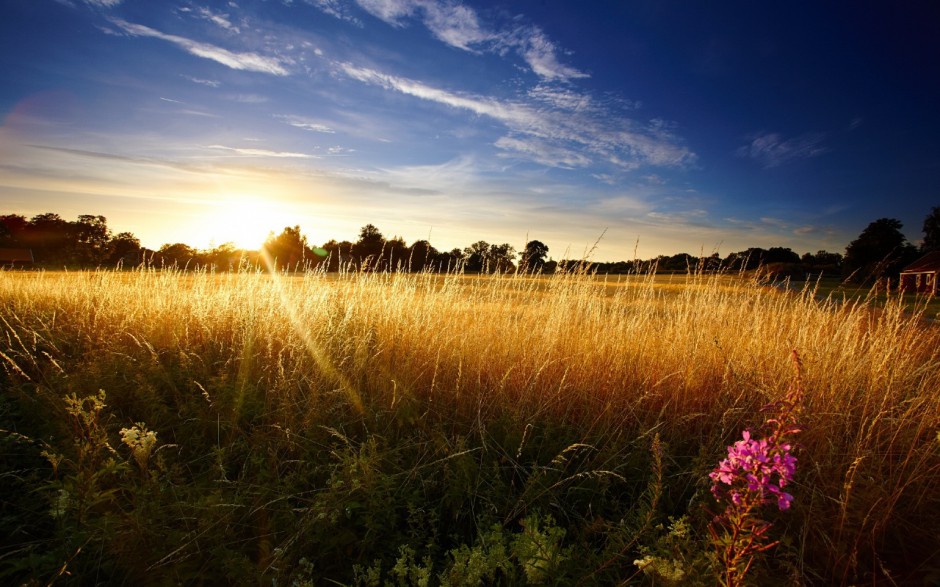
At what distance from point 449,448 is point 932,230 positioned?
3014 inches

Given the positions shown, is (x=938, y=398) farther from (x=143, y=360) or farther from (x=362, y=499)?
(x=143, y=360)

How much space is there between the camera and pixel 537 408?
365cm

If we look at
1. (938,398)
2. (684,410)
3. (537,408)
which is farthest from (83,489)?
(938,398)

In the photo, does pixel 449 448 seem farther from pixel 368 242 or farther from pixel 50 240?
pixel 50 240

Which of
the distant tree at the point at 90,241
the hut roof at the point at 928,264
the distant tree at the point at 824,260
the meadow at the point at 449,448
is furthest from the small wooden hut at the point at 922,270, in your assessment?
the distant tree at the point at 90,241

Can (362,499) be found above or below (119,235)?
below

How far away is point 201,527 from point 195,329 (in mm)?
3856

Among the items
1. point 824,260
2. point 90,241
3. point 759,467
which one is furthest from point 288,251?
point 824,260

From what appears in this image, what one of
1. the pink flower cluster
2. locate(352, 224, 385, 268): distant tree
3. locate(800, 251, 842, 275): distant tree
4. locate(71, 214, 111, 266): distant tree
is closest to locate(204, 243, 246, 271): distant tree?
the pink flower cluster

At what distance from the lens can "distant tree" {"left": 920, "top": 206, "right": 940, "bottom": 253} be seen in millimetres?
50656

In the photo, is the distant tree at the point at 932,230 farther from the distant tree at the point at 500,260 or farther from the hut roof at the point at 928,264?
the distant tree at the point at 500,260

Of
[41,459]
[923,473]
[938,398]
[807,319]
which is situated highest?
[807,319]

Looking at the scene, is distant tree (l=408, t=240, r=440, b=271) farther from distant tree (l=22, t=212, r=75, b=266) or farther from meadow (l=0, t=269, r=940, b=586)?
distant tree (l=22, t=212, r=75, b=266)

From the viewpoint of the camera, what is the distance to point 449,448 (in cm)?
308
